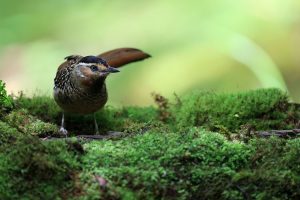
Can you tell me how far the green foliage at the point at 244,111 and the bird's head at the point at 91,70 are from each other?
0.77 metres

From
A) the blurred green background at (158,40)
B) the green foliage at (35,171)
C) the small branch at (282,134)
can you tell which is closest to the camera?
the green foliage at (35,171)

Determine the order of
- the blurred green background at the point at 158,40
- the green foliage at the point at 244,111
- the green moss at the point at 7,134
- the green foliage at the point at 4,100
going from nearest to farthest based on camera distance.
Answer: the green moss at the point at 7,134 → the green foliage at the point at 4,100 → the green foliage at the point at 244,111 → the blurred green background at the point at 158,40

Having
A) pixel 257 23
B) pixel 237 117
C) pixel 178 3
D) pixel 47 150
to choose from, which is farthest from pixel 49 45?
→ pixel 47 150

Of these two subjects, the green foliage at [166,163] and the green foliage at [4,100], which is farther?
the green foliage at [4,100]

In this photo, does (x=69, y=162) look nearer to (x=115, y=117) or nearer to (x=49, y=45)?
(x=115, y=117)

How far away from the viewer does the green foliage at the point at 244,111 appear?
4.38 meters

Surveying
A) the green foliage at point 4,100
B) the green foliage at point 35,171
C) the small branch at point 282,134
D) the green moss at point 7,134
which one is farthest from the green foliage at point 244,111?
the green foliage at point 35,171

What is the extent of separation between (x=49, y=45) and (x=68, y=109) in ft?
13.5

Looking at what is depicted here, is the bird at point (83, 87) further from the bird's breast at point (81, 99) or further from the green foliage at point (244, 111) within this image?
the green foliage at point (244, 111)

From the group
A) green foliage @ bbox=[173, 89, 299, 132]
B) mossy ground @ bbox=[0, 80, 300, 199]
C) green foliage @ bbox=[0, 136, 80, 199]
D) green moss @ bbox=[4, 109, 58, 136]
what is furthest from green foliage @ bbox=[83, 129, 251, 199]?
green foliage @ bbox=[173, 89, 299, 132]

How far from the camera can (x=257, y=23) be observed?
28.5 ft

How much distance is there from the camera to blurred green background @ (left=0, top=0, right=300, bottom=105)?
818 centimetres

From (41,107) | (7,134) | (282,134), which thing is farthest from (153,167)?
(41,107)

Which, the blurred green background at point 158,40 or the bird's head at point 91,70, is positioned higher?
the blurred green background at point 158,40
